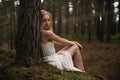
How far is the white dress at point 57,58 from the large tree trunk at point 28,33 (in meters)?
0.46

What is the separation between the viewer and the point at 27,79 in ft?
14.8

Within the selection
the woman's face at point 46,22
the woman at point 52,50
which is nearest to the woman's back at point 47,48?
the woman at point 52,50

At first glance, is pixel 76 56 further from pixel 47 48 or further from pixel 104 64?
pixel 104 64

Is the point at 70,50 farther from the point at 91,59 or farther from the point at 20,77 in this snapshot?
the point at 91,59

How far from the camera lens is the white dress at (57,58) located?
527 centimetres

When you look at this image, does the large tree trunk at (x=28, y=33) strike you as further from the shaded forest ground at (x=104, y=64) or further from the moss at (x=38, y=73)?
the shaded forest ground at (x=104, y=64)

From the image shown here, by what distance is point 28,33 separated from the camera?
4.80 m

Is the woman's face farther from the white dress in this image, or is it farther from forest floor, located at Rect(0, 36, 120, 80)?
forest floor, located at Rect(0, 36, 120, 80)

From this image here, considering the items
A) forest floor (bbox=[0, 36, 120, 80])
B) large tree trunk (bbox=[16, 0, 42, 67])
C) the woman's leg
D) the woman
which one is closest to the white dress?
the woman

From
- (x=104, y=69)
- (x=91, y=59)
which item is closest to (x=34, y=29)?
(x=104, y=69)

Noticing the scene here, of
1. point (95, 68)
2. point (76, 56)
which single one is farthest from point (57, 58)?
point (95, 68)

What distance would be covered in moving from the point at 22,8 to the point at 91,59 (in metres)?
8.11

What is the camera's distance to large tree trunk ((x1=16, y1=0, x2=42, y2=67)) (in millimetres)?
4805

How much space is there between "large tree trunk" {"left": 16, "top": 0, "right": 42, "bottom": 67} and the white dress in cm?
46
